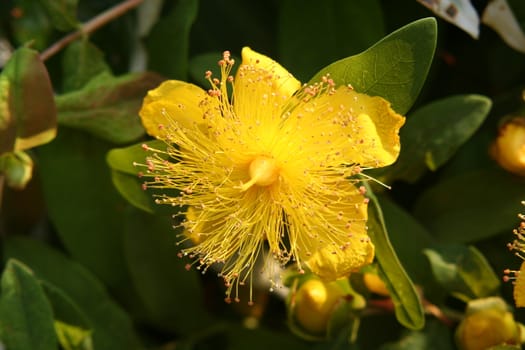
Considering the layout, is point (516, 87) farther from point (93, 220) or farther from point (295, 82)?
point (93, 220)

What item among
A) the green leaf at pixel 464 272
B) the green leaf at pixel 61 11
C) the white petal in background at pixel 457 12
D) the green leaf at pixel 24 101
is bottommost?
the green leaf at pixel 464 272

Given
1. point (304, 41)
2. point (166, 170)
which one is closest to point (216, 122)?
point (166, 170)

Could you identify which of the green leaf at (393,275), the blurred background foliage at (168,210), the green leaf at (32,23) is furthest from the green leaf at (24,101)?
the green leaf at (393,275)

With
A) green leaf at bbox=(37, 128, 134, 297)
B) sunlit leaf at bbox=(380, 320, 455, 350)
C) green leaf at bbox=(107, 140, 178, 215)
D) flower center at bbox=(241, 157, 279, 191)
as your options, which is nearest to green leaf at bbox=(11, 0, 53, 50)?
green leaf at bbox=(37, 128, 134, 297)

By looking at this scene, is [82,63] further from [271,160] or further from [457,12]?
[457,12]

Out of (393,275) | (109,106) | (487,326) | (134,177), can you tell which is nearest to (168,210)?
(134,177)

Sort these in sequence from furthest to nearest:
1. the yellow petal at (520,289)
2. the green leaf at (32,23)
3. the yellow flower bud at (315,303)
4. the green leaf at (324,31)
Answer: the green leaf at (32,23)
the green leaf at (324,31)
the yellow flower bud at (315,303)
the yellow petal at (520,289)

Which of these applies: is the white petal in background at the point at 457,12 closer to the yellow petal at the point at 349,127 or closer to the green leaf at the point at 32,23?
the yellow petal at the point at 349,127

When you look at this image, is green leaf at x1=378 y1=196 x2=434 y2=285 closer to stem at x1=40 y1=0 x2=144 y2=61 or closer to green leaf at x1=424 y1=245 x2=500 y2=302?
green leaf at x1=424 y1=245 x2=500 y2=302
